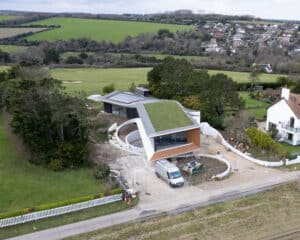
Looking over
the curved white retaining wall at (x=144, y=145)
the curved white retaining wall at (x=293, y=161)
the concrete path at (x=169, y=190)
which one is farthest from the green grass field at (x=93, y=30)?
the curved white retaining wall at (x=293, y=161)

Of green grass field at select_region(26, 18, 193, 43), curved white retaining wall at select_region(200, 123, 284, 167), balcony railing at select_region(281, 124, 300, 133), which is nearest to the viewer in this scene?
curved white retaining wall at select_region(200, 123, 284, 167)

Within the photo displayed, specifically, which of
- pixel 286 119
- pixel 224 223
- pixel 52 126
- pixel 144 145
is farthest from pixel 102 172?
pixel 286 119

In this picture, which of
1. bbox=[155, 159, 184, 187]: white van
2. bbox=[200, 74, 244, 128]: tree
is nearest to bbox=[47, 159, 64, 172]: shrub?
bbox=[155, 159, 184, 187]: white van

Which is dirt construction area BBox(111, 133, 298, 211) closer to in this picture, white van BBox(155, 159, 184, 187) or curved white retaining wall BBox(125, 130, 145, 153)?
white van BBox(155, 159, 184, 187)

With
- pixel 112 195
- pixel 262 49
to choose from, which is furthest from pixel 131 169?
pixel 262 49

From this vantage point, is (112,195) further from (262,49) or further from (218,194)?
(262,49)
